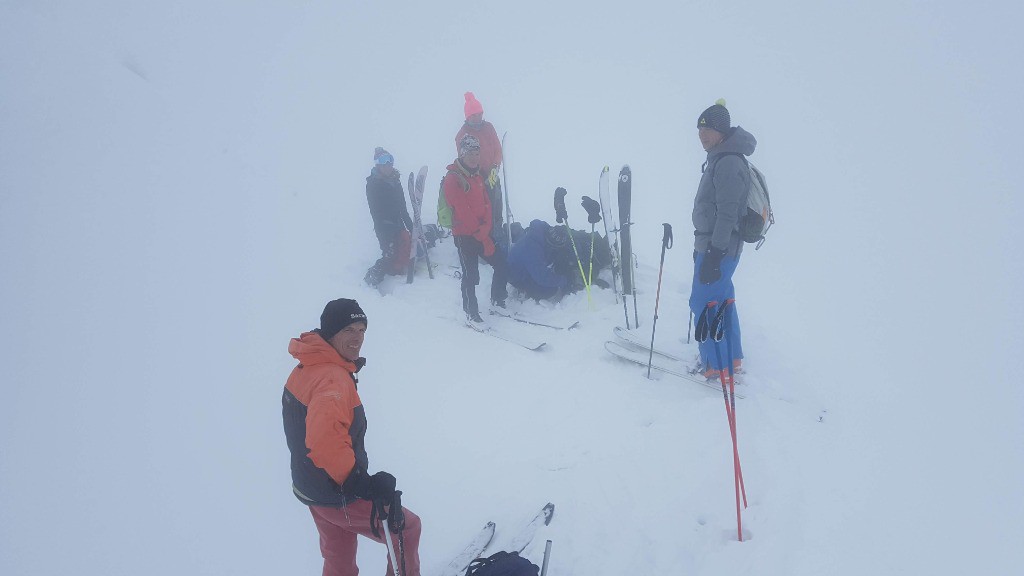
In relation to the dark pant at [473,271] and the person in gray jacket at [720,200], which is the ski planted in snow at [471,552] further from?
the dark pant at [473,271]

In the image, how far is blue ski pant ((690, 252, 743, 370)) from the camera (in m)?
4.02

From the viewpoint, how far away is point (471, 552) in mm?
3100

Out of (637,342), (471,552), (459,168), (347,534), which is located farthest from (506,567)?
(459,168)

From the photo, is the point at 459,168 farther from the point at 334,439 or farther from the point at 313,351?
the point at 334,439

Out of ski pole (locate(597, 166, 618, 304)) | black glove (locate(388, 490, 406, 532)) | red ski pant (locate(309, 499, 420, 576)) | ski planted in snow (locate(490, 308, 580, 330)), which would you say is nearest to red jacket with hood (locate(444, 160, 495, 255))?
ski planted in snow (locate(490, 308, 580, 330))

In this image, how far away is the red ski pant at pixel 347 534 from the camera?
249 centimetres

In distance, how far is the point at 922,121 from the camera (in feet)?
122

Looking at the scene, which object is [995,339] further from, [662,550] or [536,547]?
[536,547]

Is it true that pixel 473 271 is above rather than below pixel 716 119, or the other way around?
below

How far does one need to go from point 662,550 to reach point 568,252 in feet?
13.1

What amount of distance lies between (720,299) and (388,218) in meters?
4.58

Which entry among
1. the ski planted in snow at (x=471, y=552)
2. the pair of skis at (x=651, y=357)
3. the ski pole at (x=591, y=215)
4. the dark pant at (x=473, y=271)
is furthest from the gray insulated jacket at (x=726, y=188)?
the dark pant at (x=473, y=271)

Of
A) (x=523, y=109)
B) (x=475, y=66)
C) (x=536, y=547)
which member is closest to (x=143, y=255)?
(x=536, y=547)

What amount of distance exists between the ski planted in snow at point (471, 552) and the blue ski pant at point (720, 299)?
2074 mm
